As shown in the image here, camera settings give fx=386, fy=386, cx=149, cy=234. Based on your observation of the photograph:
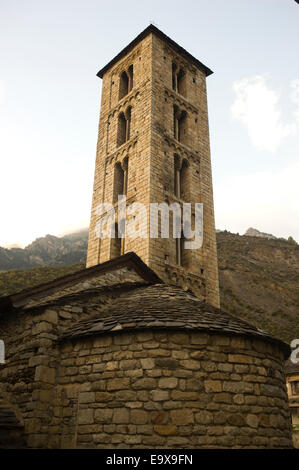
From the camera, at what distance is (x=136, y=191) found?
1492 cm

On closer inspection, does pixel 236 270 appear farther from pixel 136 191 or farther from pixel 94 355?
pixel 94 355

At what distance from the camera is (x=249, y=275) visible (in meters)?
51.2

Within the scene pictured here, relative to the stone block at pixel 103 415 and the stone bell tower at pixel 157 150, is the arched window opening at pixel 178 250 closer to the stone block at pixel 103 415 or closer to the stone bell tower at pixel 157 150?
the stone bell tower at pixel 157 150

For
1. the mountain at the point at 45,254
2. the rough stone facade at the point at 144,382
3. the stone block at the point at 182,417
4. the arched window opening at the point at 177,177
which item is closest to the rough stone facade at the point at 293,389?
the arched window opening at the point at 177,177

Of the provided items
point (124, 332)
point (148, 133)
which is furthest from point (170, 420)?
point (148, 133)

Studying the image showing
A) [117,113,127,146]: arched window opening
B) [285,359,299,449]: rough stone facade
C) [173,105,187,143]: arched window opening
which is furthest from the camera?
[285,359,299,449]: rough stone facade

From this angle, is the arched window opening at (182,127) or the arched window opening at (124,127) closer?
the arched window opening at (182,127)

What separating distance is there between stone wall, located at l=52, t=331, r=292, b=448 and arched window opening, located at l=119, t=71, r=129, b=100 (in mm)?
15233

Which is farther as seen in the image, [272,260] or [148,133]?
[272,260]

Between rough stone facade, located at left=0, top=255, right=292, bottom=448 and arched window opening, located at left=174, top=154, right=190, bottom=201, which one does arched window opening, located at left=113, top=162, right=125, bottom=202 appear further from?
rough stone facade, located at left=0, top=255, right=292, bottom=448

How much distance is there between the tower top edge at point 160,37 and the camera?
59.8 ft

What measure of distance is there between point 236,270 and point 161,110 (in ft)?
124

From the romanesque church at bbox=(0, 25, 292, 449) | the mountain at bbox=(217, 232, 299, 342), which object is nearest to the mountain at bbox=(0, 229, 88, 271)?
the mountain at bbox=(217, 232, 299, 342)

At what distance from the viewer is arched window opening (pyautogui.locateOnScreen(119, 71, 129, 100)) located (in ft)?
63.3
